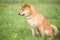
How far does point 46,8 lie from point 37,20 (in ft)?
0.53

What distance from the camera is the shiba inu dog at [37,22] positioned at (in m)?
1.68

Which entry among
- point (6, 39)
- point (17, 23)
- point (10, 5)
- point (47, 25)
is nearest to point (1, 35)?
point (6, 39)

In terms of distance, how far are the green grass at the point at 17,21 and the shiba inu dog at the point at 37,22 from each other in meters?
0.04

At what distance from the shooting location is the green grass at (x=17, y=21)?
171 centimetres

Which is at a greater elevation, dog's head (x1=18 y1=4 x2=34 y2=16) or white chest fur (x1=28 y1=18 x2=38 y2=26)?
dog's head (x1=18 y1=4 x2=34 y2=16)

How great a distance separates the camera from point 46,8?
176 cm

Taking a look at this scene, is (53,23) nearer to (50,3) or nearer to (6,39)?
(50,3)

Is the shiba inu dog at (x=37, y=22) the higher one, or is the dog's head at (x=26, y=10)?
the dog's head at (x=26, y=10)

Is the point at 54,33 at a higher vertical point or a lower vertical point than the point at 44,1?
lower

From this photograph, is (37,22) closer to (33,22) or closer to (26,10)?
(33,22)

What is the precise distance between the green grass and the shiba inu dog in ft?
0.12

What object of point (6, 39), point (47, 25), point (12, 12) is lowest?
point (6, 39)

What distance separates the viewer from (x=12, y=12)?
1743 millimetres

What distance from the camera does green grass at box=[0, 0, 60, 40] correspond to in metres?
1.71
